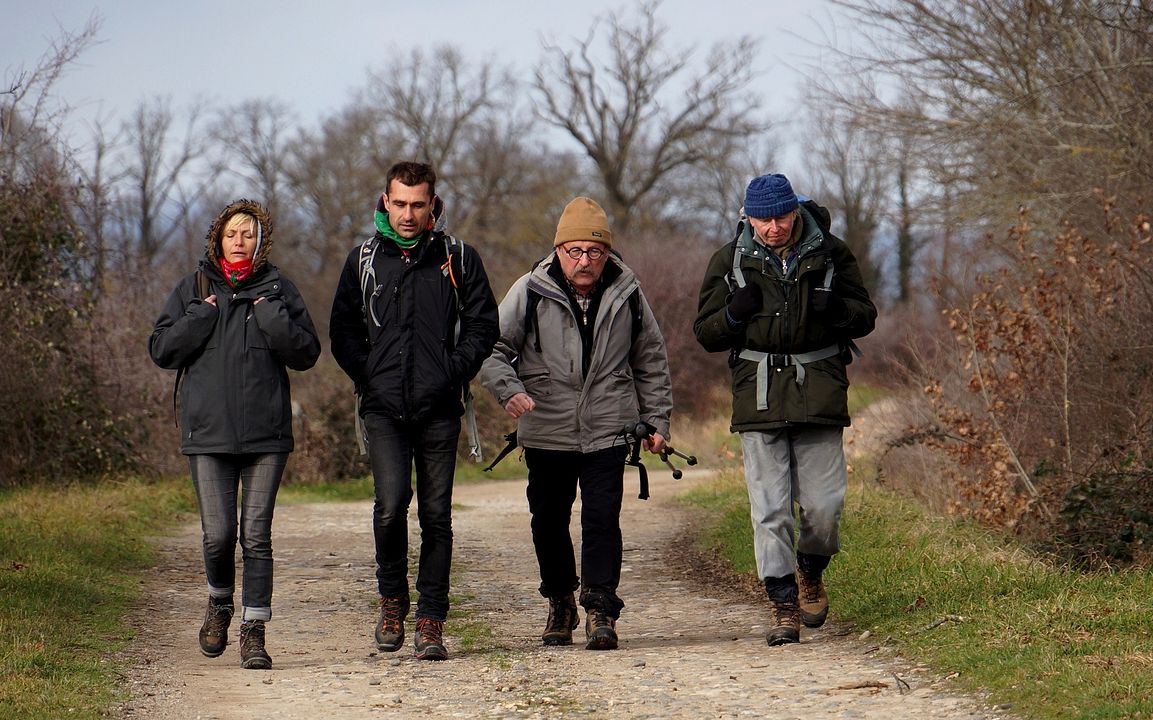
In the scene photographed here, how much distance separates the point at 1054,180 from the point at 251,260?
10.8 m

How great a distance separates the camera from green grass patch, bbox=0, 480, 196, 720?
5898mm

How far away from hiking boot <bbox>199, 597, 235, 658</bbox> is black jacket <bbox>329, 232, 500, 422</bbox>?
112 cm

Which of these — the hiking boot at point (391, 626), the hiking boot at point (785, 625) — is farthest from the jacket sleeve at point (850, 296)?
the hiking boot at point (391, 626)

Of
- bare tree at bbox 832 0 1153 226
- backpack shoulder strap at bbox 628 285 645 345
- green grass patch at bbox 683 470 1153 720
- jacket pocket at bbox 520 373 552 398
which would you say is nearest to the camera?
green grass patch at bbox 683 470 1153 720

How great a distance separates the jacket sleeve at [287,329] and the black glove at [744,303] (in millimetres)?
1928

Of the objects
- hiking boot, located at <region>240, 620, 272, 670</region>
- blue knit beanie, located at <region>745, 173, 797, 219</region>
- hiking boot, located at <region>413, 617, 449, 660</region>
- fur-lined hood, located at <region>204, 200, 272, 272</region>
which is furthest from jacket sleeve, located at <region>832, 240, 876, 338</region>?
hiking boot, located at <region>240, 620, 272, 670</region>

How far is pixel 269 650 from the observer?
7.17 metres

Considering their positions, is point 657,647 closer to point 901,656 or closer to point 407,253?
point 901,656

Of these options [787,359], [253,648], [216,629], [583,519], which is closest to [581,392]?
[583,519]

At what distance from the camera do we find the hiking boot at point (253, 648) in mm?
6527

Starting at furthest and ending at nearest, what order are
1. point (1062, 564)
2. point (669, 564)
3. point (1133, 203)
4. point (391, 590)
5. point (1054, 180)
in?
1. point (1054, 180)
2. point (1133, 203)
3. point (669, 564)
4. point (1062, 564)
5. point (391, 590)

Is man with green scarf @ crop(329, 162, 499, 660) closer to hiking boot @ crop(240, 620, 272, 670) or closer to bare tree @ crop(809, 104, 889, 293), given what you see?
hiking boot @ crop(240, 620, 272, 670)

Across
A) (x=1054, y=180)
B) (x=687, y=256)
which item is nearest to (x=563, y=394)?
(x=1054, y=180)

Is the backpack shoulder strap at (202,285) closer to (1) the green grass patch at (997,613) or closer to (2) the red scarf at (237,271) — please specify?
(2) the red scarf at (237,271)
